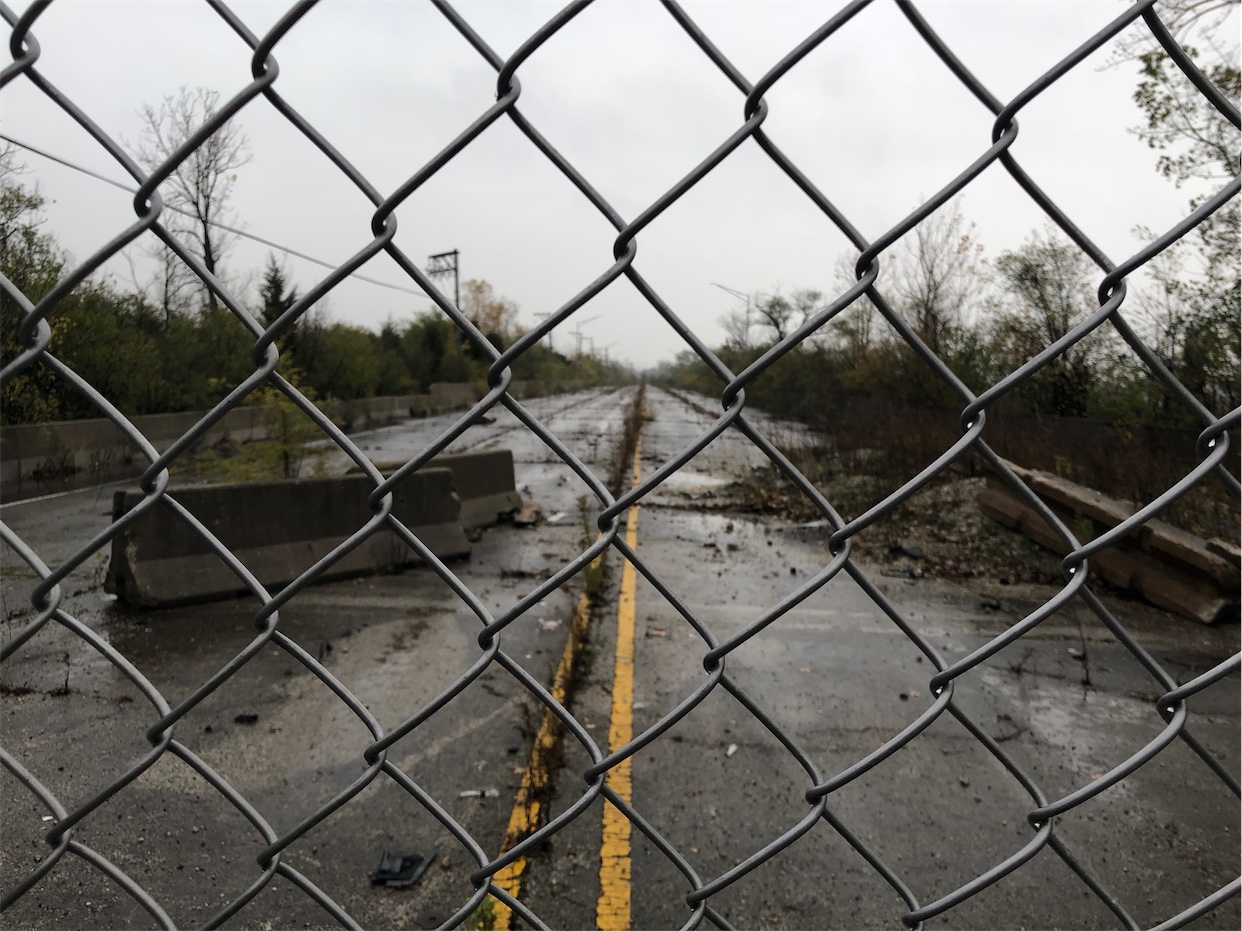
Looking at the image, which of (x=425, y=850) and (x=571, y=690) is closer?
(x=425, y=850)

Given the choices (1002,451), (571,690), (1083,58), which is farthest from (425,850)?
(1002,451)

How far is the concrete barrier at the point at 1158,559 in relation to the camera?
7270 millimetres

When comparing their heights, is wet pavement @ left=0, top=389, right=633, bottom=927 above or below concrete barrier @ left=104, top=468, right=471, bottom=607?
below

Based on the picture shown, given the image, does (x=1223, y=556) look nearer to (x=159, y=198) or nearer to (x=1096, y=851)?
(x=1096, y=851)

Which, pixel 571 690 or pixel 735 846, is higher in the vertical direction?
pixel 571 690

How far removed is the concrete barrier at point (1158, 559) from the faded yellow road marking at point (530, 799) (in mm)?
4492

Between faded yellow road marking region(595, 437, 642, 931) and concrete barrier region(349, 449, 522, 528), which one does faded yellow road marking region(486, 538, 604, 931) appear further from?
concrete barrier region(349, 449, 522, 528)

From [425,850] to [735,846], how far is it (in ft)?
4.56

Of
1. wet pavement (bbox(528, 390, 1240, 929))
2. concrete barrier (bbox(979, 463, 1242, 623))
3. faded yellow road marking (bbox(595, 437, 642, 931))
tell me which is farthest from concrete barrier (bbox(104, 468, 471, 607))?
concrete barrier (bbox(979, 463, 1242, 623))

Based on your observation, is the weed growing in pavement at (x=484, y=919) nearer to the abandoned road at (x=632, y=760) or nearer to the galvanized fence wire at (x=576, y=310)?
the abandoned road at (x=632, y=760)

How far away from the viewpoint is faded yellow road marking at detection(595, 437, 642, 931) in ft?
10.5

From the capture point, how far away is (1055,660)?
6418 millimetres

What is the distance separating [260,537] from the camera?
24.6 feet

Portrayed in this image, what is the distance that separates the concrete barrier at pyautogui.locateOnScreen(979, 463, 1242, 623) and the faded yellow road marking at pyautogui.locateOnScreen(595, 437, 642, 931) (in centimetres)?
375
